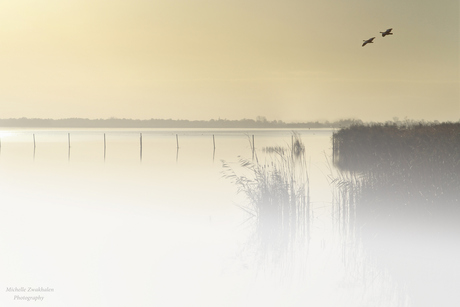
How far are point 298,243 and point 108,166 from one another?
19679 millimetres

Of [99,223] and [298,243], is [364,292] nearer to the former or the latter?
[298,243]

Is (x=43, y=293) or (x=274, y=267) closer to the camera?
(x=43, y=293)

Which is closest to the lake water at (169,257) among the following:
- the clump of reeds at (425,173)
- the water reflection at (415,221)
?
the water reflection at (415,221)

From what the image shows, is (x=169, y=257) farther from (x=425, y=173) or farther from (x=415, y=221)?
(x=425, y=173)

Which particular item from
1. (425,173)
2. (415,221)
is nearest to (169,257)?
(415,221)

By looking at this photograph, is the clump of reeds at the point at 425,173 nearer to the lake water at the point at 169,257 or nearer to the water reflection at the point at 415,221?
the water reflection at the point at 415,221

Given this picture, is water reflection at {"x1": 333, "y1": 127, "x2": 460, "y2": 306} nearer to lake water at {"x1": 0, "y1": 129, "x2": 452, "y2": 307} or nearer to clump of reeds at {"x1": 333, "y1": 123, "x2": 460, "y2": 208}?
clump of reeds at {"x1": 333, "y1": 123, "x2": 460, "y2": 208}

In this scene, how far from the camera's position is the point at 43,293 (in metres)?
7.92

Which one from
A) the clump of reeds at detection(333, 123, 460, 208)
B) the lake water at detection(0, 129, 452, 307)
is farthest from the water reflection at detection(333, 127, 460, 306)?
the lake water at detection(0, 129, 452, 307)

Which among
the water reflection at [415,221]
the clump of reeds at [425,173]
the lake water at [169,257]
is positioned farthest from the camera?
the clump of reeds at [425,173]

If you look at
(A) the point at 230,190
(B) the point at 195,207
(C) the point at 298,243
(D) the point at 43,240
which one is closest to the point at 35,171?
(A) the point at 230,190

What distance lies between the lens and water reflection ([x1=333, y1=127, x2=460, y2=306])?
26.1ft

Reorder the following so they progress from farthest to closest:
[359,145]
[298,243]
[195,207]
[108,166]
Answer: [108,166] → [359,145] → [195,207] → [298,243]

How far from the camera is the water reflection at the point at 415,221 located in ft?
26.1
